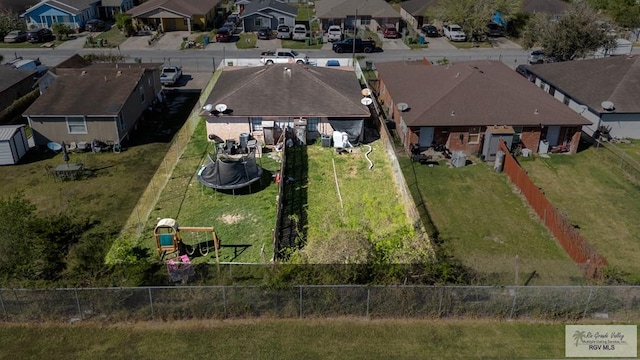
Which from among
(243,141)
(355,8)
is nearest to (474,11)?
(355,8)

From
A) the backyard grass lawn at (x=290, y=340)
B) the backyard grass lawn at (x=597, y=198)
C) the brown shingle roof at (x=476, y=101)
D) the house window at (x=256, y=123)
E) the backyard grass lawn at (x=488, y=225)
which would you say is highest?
the brown shingle roof at (x=476, y=101)

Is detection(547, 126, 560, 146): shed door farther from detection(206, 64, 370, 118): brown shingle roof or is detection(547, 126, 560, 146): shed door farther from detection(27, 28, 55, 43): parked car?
detection(27, 28, 55, 43): parked car

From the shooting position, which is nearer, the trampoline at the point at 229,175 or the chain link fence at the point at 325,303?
the chain link fence at the point at 325,303

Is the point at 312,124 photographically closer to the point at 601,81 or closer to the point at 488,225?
the point at 488,225

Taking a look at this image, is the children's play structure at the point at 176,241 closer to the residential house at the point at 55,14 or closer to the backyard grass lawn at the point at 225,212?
the backyard grass lawn at the point at 225,212

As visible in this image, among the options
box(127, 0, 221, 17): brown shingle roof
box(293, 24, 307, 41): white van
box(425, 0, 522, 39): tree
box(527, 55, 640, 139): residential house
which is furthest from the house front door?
box(127, 0, 221, 17): brown shingle roof

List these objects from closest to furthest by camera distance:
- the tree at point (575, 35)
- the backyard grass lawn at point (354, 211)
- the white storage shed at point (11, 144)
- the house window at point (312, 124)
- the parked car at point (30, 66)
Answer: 1. the backyard grass lawn at point (354, 211)
2. the white storage shed at point (11, 144)
3. the house window at point (312, 124)
4. the tree at point (575, 35)
5. the parked car at point (30, 66)

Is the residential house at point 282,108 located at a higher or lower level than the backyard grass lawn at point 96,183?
higher

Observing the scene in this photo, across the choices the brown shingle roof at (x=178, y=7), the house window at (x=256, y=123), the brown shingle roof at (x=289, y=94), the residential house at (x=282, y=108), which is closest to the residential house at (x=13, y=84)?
the brown shingle roof at (x=289, y=94)
